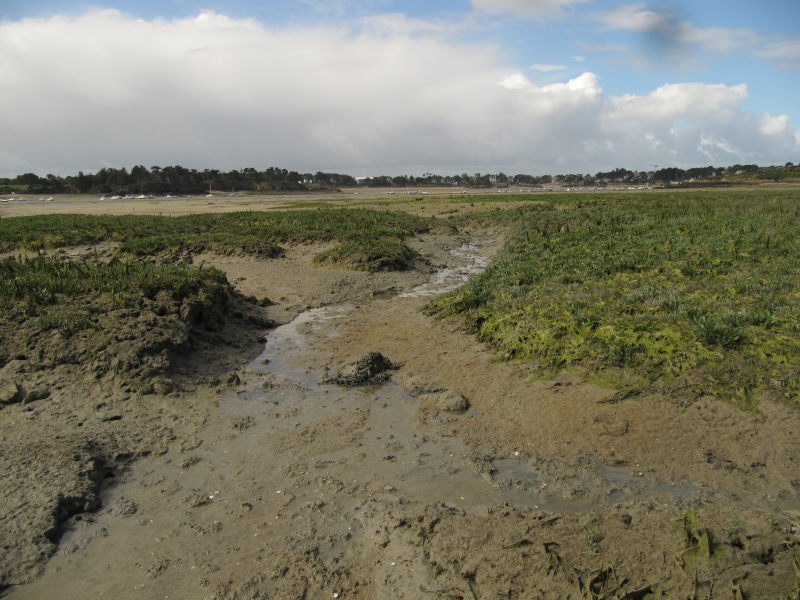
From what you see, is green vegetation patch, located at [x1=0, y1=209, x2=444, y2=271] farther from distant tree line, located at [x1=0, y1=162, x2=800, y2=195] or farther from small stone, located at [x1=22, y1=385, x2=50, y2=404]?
distant tree line, located at [x1=0, y1=162, x2=800, y2=195]

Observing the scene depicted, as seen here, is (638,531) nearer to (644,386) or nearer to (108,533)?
(644,386)

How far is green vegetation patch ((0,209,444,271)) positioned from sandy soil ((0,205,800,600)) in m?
10.2

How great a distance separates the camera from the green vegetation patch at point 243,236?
724 inches

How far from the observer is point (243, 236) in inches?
860

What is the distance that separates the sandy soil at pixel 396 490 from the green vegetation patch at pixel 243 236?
401 inches

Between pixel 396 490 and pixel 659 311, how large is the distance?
5.74 m

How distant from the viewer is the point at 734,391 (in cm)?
639

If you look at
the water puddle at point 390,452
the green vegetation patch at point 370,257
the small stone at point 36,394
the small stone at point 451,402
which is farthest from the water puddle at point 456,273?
the small stone at point 36,394

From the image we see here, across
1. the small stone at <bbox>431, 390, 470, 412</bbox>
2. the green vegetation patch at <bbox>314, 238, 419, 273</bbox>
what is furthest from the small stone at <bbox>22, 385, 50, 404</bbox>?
the green vegetation patch at <bbox>314, 238, 419, 273</bbox>

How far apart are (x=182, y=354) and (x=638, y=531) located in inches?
275

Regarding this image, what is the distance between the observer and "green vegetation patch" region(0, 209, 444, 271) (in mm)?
18391

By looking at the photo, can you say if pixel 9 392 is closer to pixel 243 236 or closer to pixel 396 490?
pixel 396 490

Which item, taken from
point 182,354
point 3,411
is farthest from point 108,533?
point 182,354

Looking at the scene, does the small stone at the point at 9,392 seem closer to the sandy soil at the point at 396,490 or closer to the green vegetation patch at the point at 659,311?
the sandy soil at the point at 396,490
